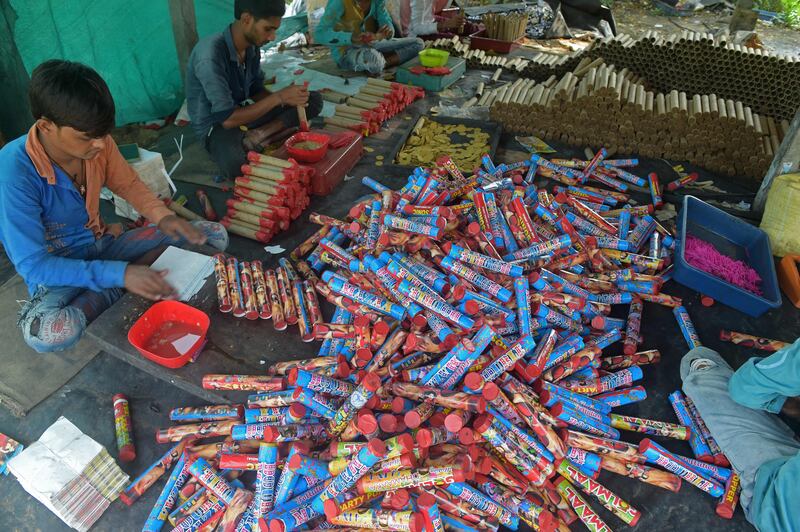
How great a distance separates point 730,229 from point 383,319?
11.8 ft

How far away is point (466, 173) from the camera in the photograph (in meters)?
5.36

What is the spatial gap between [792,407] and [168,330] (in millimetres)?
4058

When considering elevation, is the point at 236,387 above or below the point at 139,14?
below

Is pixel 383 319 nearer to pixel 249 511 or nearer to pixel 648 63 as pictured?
pixel 249 511

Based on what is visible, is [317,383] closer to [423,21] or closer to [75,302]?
[75,302]

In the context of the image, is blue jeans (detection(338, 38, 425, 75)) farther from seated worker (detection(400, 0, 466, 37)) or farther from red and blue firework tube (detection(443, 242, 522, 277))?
red and blue firework tube (detection(443, 242, 522, 277))

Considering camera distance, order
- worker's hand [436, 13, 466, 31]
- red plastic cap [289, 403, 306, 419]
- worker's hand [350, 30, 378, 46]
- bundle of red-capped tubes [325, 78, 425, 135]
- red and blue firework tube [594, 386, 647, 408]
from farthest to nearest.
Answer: worker's hand [436, 13, 466, 31]
worker's hand [350, 30, 378, 46]
bundle of red-capped tubes [325, 78, 425, 135]
red and blue firework tube [594, 386, 647, 408]
red plastic cap [289, 403, 306, 419]

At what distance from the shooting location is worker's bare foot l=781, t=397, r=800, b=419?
293cm

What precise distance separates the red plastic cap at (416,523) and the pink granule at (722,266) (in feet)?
10.6

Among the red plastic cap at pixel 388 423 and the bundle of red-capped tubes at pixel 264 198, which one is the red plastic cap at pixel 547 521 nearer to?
the red plastic cap at pixel 388 423

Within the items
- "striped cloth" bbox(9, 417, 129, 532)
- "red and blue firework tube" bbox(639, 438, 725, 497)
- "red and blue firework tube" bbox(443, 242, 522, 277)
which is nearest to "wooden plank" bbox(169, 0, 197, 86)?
"red and blue firework tube" bbox(443, 242, 522, 277)

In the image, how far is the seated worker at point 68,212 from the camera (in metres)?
2.51

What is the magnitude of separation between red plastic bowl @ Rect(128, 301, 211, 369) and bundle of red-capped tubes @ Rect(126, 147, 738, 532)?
0.25 m

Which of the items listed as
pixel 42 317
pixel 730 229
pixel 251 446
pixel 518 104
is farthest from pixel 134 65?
pixel 730 229
